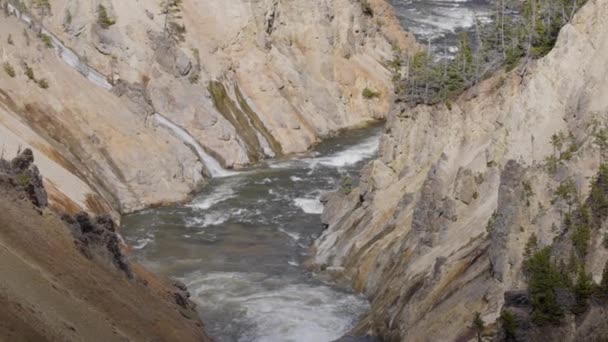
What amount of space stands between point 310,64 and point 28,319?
59.2m

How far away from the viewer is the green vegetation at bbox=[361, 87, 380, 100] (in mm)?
79250

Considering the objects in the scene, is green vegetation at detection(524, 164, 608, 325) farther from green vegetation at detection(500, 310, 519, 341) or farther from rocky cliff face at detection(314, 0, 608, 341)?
green vegetation at detection(500, 310, 519, 341)

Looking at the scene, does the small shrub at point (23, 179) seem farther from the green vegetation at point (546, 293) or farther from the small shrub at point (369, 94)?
the small shrub at point (369, 94)

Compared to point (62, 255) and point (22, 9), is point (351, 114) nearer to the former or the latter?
point (22, 9)

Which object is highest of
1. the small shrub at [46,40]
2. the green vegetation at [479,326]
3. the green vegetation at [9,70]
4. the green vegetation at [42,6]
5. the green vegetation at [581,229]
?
the green vegetation at [42,6]

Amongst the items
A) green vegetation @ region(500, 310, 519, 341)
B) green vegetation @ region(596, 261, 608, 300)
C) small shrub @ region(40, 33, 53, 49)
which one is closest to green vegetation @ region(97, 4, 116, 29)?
small shrub @ region(40, 33, 53, 49)

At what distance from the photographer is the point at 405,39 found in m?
92.3

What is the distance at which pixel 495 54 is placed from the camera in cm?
4272

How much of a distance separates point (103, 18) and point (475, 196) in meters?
41.5

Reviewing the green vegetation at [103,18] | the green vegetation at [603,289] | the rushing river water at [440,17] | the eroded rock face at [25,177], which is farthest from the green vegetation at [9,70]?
the rushing river water at [440,17]

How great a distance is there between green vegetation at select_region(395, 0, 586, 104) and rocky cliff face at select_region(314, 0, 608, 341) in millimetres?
1125

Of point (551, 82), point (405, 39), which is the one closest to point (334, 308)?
point (551, 82)

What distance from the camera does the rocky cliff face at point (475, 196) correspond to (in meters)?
26.2

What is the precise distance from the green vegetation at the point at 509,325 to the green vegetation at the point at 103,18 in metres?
52.6
